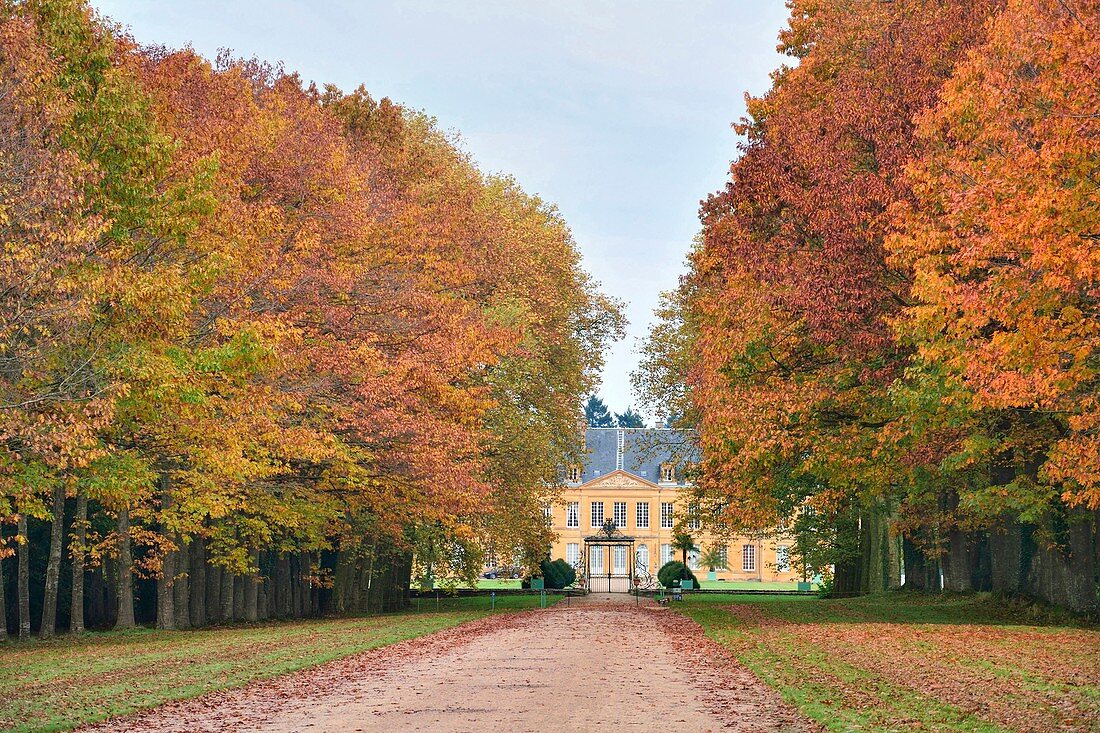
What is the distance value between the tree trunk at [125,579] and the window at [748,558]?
264ft

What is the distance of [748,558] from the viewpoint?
106m

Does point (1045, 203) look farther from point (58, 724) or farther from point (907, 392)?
point (58, 724)

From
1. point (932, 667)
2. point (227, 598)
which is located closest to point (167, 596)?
point (227, 598)

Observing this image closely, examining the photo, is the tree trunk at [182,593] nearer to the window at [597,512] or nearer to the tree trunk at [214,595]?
the tree trunk at [214,595]

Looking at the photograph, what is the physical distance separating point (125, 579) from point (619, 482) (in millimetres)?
78429

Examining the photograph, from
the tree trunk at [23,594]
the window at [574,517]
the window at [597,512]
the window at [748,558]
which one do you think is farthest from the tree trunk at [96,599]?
the window at [748,558]

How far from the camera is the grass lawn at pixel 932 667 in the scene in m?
12.3

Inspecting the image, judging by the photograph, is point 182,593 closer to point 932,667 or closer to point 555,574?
point 932,667

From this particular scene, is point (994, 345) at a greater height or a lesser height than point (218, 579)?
greater

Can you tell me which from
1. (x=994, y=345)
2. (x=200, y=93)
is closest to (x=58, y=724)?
(x=994, y=345)

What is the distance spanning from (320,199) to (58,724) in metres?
18.6

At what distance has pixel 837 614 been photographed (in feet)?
105

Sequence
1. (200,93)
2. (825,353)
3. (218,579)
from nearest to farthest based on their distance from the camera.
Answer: (825,353), (200,93), (218,579)

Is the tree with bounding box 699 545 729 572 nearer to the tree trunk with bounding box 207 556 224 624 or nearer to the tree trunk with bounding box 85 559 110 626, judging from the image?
the tree trunk with bounding box 207 556 224 624
